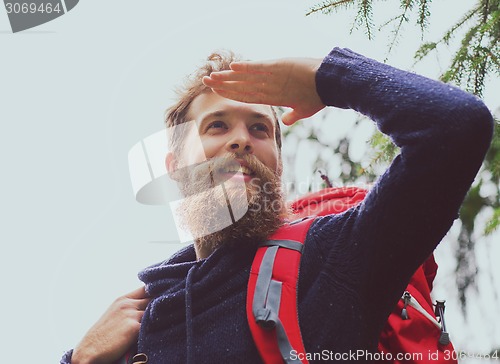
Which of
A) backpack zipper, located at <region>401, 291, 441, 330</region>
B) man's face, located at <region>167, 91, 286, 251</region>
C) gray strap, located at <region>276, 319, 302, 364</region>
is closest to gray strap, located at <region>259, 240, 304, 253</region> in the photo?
man's face, located at <region>167, 91, 286, 251</region>

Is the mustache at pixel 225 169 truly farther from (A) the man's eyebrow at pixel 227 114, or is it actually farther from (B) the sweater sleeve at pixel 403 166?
(B) the sweater sleeve at pixel 403 166

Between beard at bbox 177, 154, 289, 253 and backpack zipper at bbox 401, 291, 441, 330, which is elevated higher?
beard at bbox 177, 154, 289, 253

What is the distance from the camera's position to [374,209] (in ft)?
5.52

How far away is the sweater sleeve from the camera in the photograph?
60.0 inches

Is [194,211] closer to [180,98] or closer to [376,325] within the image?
[180,98]

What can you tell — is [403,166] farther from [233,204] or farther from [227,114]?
[227,114]

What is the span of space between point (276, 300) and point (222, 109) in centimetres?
112

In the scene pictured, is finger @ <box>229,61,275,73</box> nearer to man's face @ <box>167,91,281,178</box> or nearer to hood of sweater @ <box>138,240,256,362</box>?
man's face @ <box>167,91,281,178</box>

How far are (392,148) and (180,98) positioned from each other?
48.1 inches

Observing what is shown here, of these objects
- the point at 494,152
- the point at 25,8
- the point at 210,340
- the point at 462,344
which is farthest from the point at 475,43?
the point at 25,8

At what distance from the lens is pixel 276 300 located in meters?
1.75

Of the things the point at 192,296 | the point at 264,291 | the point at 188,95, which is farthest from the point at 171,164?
the point at 264,291

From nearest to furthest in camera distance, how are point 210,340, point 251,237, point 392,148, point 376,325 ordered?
point 376,325, point 210,340, point 251,237, point 392,148

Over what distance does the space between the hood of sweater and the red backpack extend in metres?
0.14
